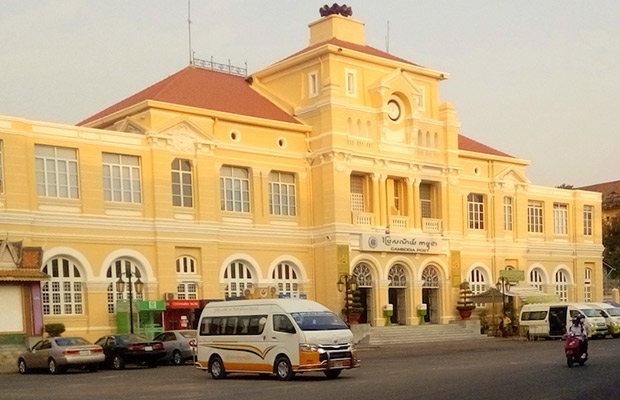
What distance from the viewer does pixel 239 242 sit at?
41.0 metres

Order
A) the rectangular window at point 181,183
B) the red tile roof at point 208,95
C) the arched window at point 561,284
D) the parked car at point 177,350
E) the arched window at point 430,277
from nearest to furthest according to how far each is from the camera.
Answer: the parked car at point 177,350 → the rectangular window at point 181,183 → the red tile roof at point 208,95 → the arched window at point 430,277 → the arched window at point 561,284

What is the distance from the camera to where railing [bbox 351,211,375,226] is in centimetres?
4369

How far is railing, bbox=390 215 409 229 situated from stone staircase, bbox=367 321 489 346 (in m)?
5.39

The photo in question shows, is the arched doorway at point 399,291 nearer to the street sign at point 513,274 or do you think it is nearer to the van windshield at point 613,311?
the street sign at point 513,274

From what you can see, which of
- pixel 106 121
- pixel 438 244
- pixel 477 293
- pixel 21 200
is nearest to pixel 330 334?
pixel 21 200

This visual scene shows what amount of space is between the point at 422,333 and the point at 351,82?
13.6 meters

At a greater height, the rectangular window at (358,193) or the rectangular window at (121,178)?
the rectangular window at (121,178)

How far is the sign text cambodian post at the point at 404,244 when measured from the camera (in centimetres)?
4378

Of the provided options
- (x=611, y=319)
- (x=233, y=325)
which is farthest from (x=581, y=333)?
(x=611, y=319)

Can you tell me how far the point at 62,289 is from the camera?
35.1m

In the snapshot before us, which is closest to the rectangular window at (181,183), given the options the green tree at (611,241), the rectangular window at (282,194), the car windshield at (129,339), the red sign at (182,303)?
the red sign at (182,303)

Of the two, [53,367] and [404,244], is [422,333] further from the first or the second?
[53,367]

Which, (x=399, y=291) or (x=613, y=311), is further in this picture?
(x=399, y=291)

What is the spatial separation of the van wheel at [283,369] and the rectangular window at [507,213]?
34.0 meters
